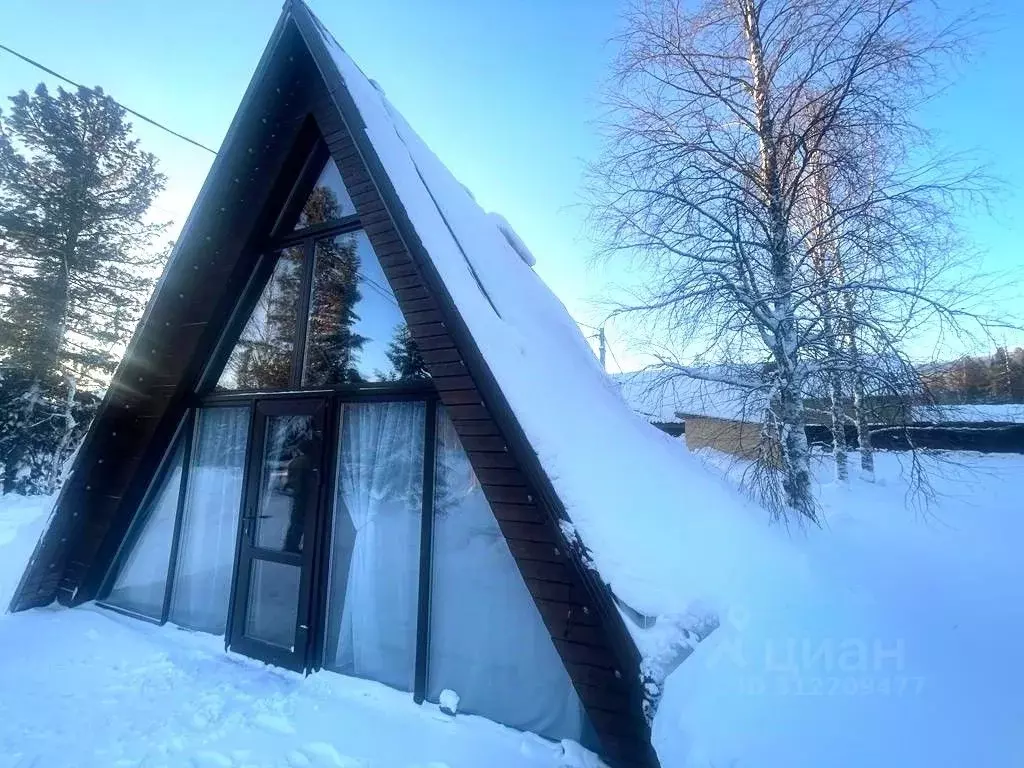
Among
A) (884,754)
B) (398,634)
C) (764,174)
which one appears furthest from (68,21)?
(884,754)

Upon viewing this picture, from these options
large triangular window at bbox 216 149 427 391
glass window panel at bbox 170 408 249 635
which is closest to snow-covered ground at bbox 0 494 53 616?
glass window panel at bbox 170 408 249 635

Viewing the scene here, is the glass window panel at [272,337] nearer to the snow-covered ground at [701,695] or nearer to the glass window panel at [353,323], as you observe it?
the glass window panel at [353,323]

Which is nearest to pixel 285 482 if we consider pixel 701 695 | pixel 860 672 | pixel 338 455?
pixel 338 455

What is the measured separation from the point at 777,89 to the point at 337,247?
23.5ft

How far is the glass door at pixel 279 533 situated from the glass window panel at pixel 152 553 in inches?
46.5

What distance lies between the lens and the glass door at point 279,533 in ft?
12.1

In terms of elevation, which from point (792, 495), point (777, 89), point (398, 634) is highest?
point (777, 89)

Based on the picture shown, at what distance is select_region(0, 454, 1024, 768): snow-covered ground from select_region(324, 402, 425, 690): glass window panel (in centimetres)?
24

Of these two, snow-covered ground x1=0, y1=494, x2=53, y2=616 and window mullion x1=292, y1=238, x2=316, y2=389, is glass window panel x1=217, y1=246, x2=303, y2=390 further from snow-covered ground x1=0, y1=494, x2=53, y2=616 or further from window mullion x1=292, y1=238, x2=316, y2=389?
snow-covered ground x1=0, y1=494, x2=53, y2=616

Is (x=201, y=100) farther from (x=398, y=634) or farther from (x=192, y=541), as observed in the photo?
(x=398, y=634)

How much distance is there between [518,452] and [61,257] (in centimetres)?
1777

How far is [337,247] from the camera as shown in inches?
170

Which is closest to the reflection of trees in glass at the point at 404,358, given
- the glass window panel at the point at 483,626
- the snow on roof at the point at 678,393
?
the glass window panel at the point at 483,626

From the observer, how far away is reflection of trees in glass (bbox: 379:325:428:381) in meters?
3.65
